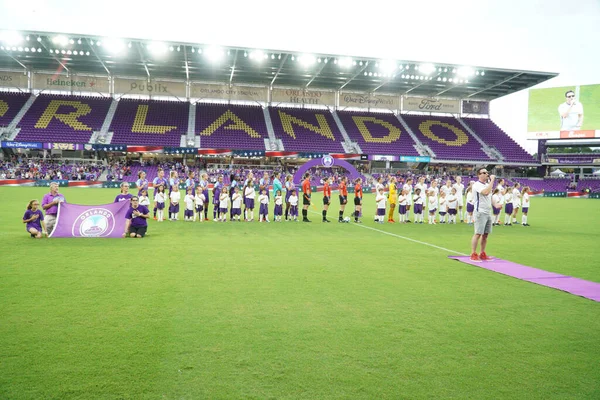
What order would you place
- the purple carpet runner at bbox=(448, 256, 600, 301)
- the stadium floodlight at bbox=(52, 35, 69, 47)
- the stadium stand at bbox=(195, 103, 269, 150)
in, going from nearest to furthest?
the purple carpet runner at bbox=(448, 256, 600, 301), the stadium floodlight at bbox=(52, 35, 69, 47), the stadium stand at bbox=(195, 103, 269, 150)

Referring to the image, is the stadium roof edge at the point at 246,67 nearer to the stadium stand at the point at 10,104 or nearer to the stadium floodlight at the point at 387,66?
the stadium floodlight at the point at 387,66

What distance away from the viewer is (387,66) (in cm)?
4228

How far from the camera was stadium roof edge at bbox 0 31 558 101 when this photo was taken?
37906mm

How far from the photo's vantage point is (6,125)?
41594 millimetres

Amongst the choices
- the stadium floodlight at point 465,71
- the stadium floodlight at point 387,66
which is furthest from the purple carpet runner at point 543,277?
the stadium floodlight at point 465,71

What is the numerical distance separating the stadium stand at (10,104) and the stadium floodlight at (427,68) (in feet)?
143

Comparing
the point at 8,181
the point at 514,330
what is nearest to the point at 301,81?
the point at 8,181

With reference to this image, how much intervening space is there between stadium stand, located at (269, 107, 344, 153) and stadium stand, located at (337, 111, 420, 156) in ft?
7.47

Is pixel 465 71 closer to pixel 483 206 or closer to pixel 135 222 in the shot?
pixel 483 206

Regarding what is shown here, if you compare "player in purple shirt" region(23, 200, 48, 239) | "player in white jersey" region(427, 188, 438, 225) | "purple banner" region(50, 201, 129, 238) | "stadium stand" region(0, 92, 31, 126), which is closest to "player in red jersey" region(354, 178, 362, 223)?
"player in white jersey" region(427, 188, 438, 225)

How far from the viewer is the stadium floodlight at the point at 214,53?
37.9m

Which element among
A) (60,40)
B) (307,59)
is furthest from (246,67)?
(60,40)

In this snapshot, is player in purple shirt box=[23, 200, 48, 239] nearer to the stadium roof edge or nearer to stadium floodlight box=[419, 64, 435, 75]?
the stadium roof edge

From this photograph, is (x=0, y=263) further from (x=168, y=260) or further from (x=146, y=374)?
(x=146, y=374)
